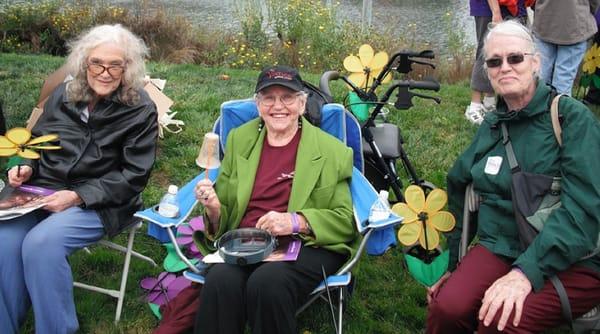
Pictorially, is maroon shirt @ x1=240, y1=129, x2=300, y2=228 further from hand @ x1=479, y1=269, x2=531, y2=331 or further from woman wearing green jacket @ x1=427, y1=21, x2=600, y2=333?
hand @ x1=479, y1=269, x2=531, y2=331

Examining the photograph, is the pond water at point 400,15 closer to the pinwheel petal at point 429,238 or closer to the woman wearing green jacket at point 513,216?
the pinwheel petal at point 429,238

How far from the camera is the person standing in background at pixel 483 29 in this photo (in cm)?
506

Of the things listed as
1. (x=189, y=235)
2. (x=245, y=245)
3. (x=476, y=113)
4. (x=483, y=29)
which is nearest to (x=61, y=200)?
(x=189, y=235)

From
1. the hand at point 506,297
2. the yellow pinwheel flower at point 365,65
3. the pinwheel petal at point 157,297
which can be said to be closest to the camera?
the hand at point 506,297

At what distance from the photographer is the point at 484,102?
567 cm

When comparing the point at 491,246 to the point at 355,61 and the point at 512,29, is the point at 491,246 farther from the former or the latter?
the point at 355,61

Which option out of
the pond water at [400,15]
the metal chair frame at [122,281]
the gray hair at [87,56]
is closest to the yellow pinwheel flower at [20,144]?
the gray hair at [87,56]

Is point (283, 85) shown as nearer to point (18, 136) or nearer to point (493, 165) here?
point (493, 165)

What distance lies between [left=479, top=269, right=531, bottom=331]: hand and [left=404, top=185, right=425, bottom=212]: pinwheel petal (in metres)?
0.74

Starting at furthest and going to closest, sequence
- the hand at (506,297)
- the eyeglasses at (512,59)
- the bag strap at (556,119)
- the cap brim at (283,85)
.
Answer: the cap brim at (283,85), the eyeglasses at (512,59), the bag strap at (556,119), the hand at (506,297)

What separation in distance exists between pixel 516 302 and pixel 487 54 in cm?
106

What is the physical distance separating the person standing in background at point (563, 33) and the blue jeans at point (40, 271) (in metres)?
3.46

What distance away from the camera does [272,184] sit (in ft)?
9.46

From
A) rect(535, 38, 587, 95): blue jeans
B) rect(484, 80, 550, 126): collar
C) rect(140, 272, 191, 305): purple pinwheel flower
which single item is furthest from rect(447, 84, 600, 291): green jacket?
rect(535, 38, 587, 95): blue jeans
